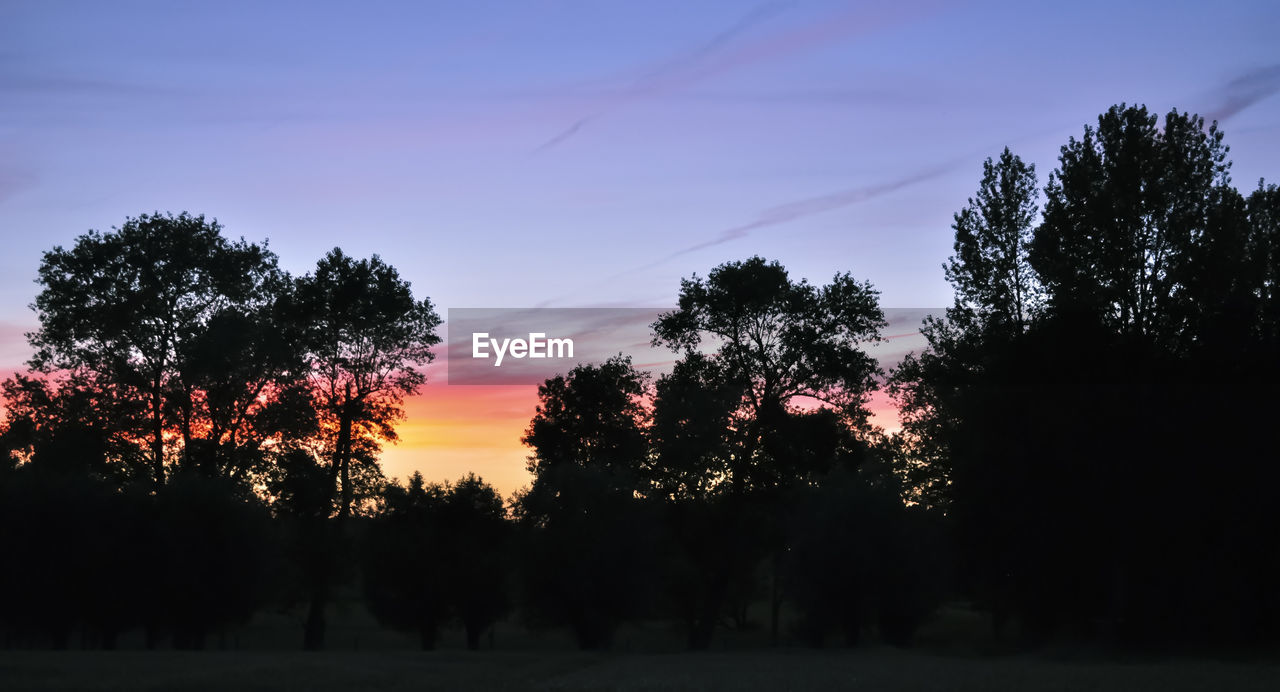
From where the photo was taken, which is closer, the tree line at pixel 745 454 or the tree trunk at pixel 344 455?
the tree line at pixel 745 454

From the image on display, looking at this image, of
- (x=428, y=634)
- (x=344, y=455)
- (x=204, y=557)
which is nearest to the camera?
(x=204, y=557)

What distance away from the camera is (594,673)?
132 ft

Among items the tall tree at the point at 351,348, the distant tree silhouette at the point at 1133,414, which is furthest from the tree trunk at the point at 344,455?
the distant tree silhouette at the point at 1133,414

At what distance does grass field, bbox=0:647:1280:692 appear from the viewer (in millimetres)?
32344

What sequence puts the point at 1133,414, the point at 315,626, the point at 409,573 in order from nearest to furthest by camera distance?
the point at 1133,414 → the point at 409,573 → the point at 315,626

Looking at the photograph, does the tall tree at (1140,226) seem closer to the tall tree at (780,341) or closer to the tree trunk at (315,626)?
the tall tree at (780,341)

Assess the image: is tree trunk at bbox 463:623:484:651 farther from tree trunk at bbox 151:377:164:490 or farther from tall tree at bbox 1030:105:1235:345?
tall tree at bbox 1030:105:1235:345

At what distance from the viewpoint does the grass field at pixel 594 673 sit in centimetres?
3234

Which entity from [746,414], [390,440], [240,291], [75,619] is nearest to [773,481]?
[746,414]

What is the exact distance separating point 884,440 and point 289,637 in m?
44.2

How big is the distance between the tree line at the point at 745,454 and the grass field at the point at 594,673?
6.91 meters

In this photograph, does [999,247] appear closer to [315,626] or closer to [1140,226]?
[1140,226]

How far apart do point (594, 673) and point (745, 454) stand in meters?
22.4

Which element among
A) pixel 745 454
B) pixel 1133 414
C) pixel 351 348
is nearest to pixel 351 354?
pixel 351 348
